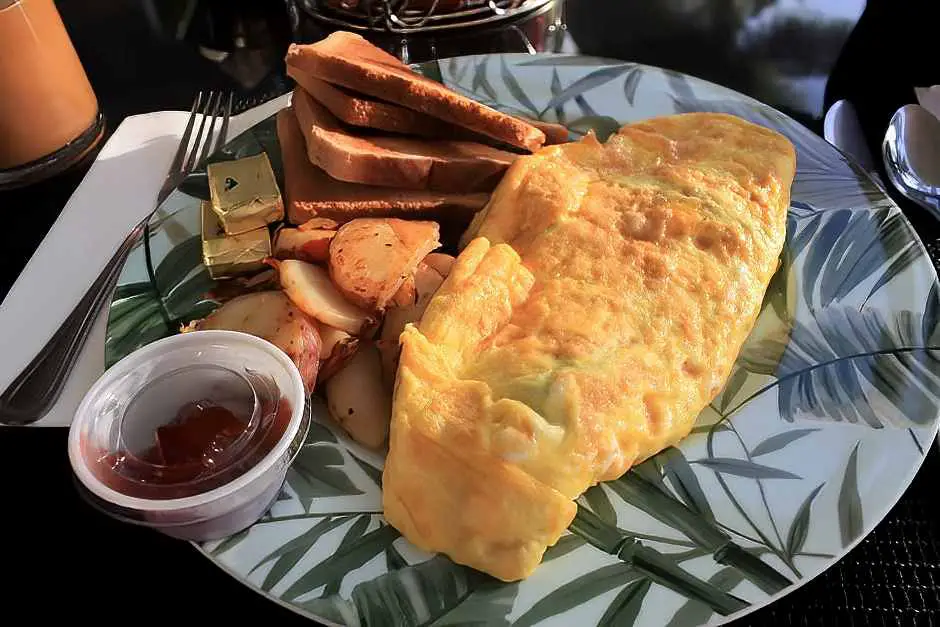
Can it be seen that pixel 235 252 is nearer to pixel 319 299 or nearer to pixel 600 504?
pixel 319 299

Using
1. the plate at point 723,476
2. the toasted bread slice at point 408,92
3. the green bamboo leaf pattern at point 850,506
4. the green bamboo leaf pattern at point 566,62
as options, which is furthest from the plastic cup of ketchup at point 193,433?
the green bamboo leaf pattern at point 566,62

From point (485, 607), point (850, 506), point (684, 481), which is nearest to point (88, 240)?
point (485, 607)

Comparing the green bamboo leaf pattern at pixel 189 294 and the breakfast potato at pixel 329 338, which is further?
the green bamboo leaf pattern at pixel 189 294

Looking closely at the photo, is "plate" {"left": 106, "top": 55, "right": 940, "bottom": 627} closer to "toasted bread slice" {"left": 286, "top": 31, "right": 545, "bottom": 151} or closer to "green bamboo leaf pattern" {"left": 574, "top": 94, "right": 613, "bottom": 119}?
"toasted bread slice" {"left": 286, "top": 31, "right": 545, "bottom": 151}

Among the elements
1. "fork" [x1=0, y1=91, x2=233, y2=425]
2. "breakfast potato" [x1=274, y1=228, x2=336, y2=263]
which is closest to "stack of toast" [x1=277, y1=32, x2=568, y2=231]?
"breakfast potato" [x1=274, y1=228, x2=336, y2=263]

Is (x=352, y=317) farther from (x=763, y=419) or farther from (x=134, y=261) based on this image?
(x=763, y=419)

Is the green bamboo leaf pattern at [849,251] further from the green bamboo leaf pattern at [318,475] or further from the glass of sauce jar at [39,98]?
the glass of sauce jar at [39,98]
